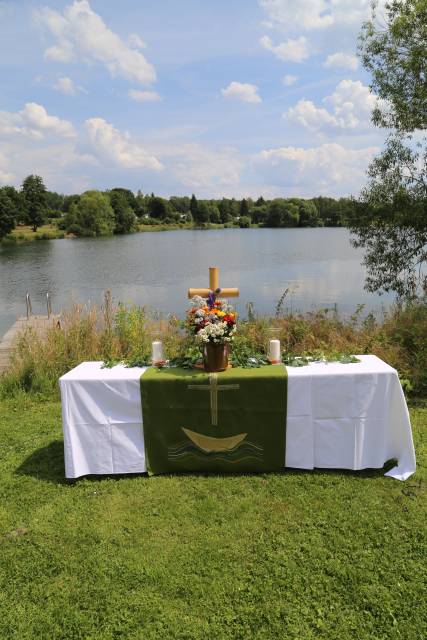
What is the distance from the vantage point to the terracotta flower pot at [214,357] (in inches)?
160

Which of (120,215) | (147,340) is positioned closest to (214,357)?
(147,340)

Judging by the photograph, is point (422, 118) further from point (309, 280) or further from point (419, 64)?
point (309, 280)

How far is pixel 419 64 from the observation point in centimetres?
712

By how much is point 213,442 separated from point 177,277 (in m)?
22.7

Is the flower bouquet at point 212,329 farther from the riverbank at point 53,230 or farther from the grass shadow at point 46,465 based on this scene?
the riverbank at point 53,230

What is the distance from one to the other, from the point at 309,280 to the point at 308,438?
66.7 ft

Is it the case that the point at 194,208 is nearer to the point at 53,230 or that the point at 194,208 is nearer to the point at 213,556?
the point at 53,230

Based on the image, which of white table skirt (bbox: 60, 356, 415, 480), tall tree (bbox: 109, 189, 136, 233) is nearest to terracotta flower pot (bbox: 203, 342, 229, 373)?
white table skirt (bbox: 60, 356, 415, 480)

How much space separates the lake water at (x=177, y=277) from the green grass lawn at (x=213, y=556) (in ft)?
29.3

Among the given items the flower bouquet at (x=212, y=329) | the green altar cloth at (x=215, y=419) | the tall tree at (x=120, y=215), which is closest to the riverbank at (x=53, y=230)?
the tall tree at (x=120, y=215)

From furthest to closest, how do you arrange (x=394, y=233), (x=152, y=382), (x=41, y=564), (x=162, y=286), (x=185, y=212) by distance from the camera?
(x=185, y=212), (x=162, y=286), (x=394, y=233), (x=152, y=382), (x=41, y=564)

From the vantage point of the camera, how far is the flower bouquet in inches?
156

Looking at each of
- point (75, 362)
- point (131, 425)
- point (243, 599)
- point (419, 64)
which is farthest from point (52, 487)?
point (419, 64)

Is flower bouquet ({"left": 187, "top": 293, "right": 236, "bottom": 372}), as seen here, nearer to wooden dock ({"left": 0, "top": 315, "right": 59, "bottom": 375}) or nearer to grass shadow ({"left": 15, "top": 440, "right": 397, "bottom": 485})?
grass shadow ({"left": 15, "top": 440, "right": 397, "bottom": 485})
